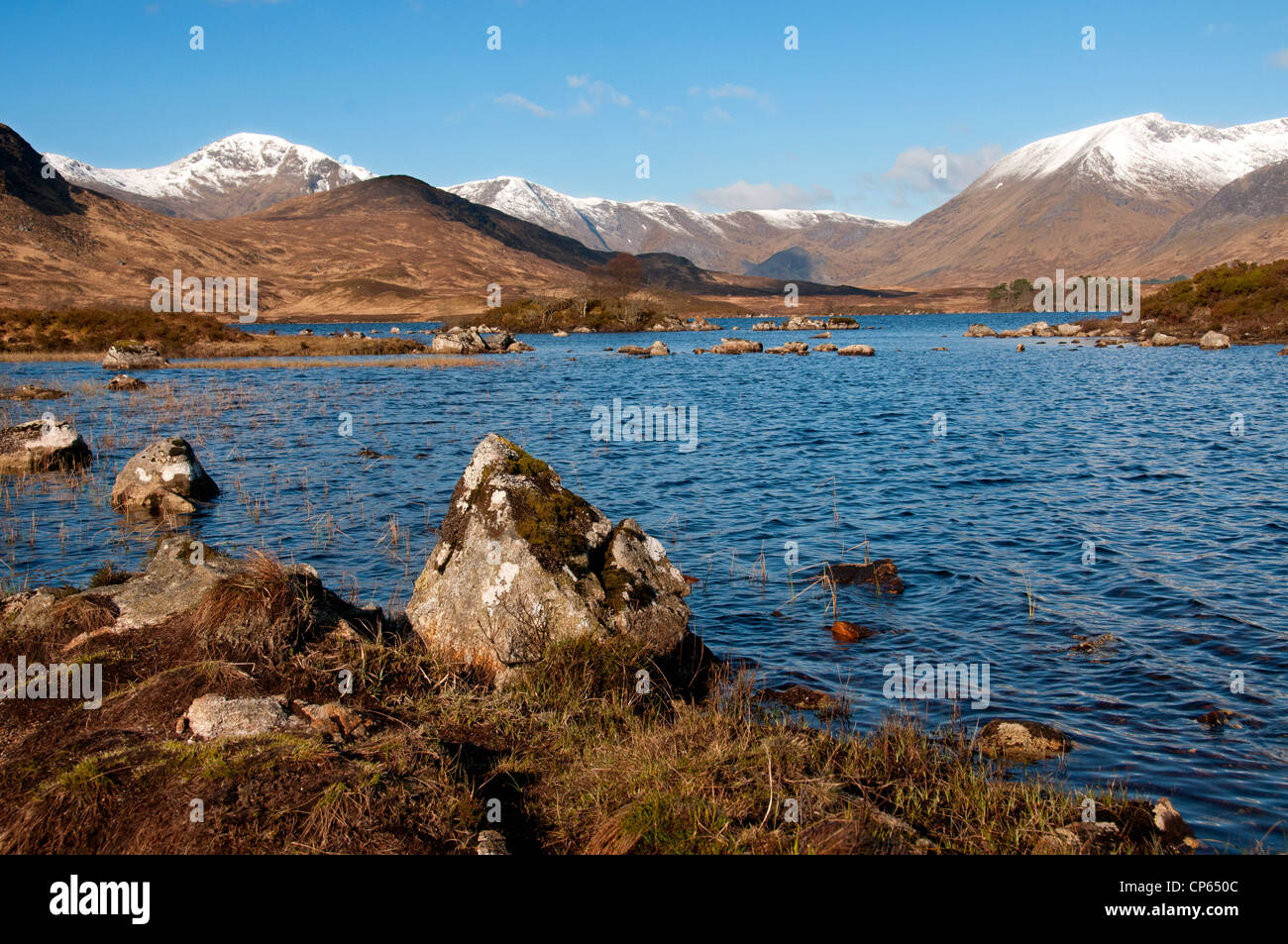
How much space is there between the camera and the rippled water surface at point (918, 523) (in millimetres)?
9977

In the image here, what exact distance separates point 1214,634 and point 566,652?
9.64 metres

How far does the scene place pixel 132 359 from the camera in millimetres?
59688

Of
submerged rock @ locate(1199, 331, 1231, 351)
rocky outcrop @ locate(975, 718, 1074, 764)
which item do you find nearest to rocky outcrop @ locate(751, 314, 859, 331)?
submerged rock @ locate(1199, 331, 1231, 351)

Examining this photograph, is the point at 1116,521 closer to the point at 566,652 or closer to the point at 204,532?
the point at 566,652

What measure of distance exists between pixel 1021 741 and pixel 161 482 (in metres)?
19.1

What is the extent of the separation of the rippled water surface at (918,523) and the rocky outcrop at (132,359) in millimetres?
16776

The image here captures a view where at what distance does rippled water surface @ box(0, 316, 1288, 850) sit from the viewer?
32.7 feet

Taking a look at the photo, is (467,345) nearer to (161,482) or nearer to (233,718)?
(161,482)

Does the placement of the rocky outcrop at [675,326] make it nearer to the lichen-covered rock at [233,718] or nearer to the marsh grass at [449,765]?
the marsh grass at [449,765]

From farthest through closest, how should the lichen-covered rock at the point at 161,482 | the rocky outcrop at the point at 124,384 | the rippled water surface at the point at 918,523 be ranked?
the rocky outcrop at the point at 124,384 < the lichen-covered rock at the point at 161,482 < the rippled water surface at the point at 918,523

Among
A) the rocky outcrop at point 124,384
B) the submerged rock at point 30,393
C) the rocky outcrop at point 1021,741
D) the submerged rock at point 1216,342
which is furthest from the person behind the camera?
the submerged rock at point 1216,342

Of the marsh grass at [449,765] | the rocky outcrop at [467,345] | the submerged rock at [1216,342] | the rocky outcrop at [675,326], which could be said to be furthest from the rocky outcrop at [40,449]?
the rocky outcrop at [675,326]

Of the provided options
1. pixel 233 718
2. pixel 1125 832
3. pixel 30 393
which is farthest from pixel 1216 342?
pixel 30 393
